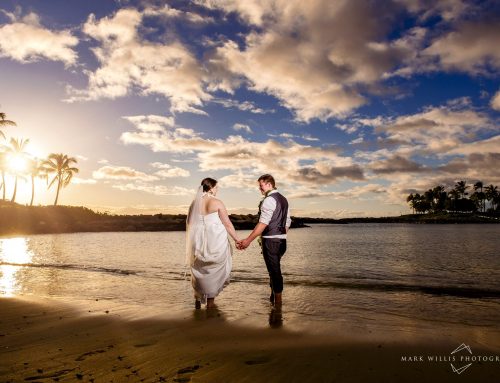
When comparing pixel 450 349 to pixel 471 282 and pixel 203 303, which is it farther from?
pixel 471 282

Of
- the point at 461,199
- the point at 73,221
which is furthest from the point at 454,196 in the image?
the point at 73,221

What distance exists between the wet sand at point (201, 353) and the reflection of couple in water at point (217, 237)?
3.73ft

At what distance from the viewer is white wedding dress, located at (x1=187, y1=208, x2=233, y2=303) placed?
7.55 m

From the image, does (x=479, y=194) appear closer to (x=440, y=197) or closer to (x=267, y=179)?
(x=440, y=197)

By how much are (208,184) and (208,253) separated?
1529 millimetres

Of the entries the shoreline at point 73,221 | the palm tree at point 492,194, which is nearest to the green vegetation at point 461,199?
the palm tree at point 492,194

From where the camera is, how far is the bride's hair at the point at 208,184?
764cm

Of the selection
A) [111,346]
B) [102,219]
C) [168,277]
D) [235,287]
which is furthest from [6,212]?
[111,346]

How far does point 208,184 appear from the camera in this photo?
768 cm

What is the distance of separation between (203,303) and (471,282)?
35.9 feet

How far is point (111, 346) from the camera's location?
500 centimetres

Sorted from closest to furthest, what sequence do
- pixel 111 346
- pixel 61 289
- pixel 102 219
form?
pixel 111 346, pixel 61 289, pixel 102 219

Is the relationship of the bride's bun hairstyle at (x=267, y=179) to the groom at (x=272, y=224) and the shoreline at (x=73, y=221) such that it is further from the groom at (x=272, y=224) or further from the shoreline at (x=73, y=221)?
the shoreline at (x=73, y=221)

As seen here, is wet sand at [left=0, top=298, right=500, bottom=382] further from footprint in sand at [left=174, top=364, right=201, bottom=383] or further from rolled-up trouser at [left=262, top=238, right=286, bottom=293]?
rolled-up trouser at [left=262, top=238, right=286, bottom=293]
